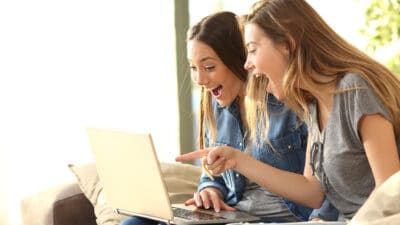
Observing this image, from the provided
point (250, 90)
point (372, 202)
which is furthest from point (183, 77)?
point (372, 202)

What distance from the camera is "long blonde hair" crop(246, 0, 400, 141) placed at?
2.43 metres

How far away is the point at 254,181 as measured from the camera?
2.70 m

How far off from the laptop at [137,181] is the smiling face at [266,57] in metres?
0.36

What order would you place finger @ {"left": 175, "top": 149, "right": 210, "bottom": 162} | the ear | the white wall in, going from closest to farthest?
1. the ear
2. finger @ {"left": 175, "top": 149, "right": 210, "bottom": 162}
3. the white wall

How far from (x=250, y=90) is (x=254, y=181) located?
0.91 ft

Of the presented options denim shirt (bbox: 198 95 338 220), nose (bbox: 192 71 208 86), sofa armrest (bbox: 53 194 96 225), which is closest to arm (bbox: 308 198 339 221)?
denim shirt (bbox: 198 95 338 220)

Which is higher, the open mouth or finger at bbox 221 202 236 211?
the open mouth

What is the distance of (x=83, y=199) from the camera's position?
338 cm

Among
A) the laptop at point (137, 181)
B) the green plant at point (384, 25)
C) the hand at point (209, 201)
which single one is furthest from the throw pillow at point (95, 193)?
the green plant at point (384, 25)

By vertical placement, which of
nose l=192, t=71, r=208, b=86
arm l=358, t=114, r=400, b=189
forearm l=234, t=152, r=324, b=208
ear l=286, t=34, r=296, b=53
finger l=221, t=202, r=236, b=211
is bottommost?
finger l=221, t=202, r=236, b=211

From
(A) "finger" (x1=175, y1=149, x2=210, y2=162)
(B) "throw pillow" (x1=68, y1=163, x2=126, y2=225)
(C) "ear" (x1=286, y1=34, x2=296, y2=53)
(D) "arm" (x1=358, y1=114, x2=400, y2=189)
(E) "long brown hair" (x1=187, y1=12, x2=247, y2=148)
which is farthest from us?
(B) "throw pillow" (x1=68, y1=163, x2=126, y2=225)

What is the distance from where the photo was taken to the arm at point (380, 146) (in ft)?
7.72

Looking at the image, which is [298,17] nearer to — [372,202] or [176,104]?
[372,202]

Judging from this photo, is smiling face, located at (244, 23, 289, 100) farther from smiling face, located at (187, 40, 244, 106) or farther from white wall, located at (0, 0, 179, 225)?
white wall, located at (0, 0, 179, 225)
